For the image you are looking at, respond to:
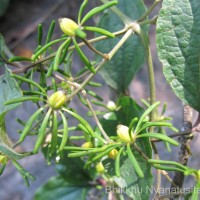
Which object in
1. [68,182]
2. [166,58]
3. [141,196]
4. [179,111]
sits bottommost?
[179,111]

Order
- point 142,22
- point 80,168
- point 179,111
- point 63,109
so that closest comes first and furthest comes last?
point 63,109, point 142,22, point 80,168, point 179,111

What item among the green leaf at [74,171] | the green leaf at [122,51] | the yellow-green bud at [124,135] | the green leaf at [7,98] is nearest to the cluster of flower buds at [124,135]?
the yellow-green bud at [124,135]

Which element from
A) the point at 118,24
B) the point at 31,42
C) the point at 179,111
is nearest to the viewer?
the point at 118,24

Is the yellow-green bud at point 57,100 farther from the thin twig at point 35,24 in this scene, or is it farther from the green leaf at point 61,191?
the thin twig at point 35,24

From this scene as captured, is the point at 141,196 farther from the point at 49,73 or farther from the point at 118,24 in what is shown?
the point at 118,24

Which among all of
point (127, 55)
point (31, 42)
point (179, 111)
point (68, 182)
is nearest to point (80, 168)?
point (68, 182)

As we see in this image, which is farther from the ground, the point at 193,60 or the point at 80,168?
the point at 193,60

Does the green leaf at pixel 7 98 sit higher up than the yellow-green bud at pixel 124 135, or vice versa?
the green leaf at pixel 7 98

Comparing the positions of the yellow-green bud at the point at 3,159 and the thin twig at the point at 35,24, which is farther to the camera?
the thin twig at the point at 35,24
